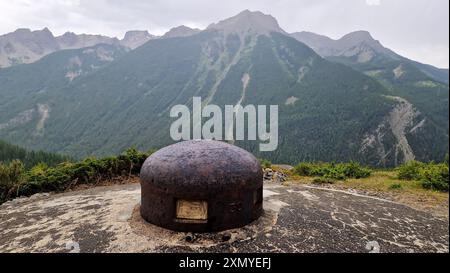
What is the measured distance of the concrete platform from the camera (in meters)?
6.37

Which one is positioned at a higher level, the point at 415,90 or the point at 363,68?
the point at 363,68

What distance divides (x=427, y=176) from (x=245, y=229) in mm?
9709

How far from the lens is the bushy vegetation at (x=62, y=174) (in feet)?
35.8

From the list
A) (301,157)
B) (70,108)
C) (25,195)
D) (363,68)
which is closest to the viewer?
(25,195)

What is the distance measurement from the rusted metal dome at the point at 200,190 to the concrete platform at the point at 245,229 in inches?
9.4

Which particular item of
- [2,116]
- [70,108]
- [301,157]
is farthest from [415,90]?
[2,116]

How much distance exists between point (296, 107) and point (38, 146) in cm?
9137

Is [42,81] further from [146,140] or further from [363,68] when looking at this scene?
[363,68]

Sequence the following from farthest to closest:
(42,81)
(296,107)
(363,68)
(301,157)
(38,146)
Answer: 1. (42,81)
2. (363,68)
3. (38,146)
4. (296,107)
5. (301,157)

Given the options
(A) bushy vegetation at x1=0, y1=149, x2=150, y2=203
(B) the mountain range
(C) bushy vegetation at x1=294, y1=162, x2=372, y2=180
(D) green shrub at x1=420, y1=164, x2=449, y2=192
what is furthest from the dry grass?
(B) the mountain range

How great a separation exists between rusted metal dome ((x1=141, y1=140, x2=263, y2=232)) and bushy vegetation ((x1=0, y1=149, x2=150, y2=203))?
5.83 meters

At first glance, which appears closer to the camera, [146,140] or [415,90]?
[146,140]

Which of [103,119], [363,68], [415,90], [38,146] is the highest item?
[363,68]

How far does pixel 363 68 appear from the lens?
537 feet
